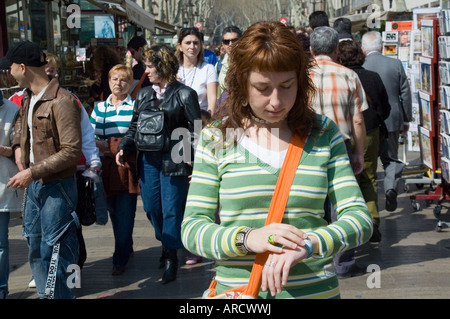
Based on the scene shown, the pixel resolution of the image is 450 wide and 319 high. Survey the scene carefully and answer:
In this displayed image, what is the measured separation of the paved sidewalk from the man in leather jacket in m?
1.06

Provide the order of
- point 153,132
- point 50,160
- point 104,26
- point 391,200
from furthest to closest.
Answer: point 104,26
point 391,200
point 153,132
point 50,160

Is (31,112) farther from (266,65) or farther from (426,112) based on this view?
(426,112)

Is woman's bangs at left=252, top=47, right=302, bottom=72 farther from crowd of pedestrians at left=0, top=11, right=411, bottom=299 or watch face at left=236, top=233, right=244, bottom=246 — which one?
watch face at left=236, top=233, right=244, bottom=246

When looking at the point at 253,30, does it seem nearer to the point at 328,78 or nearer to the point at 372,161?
the point at 328,78

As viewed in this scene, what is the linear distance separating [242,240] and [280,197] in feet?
0.64

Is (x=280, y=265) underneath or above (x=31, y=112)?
underneath

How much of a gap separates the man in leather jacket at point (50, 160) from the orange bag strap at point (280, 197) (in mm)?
2670

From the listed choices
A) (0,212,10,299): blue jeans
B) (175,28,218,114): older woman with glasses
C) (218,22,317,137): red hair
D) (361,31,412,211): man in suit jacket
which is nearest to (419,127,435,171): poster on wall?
(361,31,412,211): man in suit jacket

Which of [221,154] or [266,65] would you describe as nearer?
[266,65]

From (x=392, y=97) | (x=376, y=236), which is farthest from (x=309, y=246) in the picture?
(x=392, y=97)

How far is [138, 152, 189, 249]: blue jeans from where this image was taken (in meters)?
5.97

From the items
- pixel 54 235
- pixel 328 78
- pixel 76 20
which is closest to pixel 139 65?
pixel 328 78

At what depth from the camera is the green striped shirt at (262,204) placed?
83.1 inches

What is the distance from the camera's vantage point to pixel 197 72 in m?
7.36
